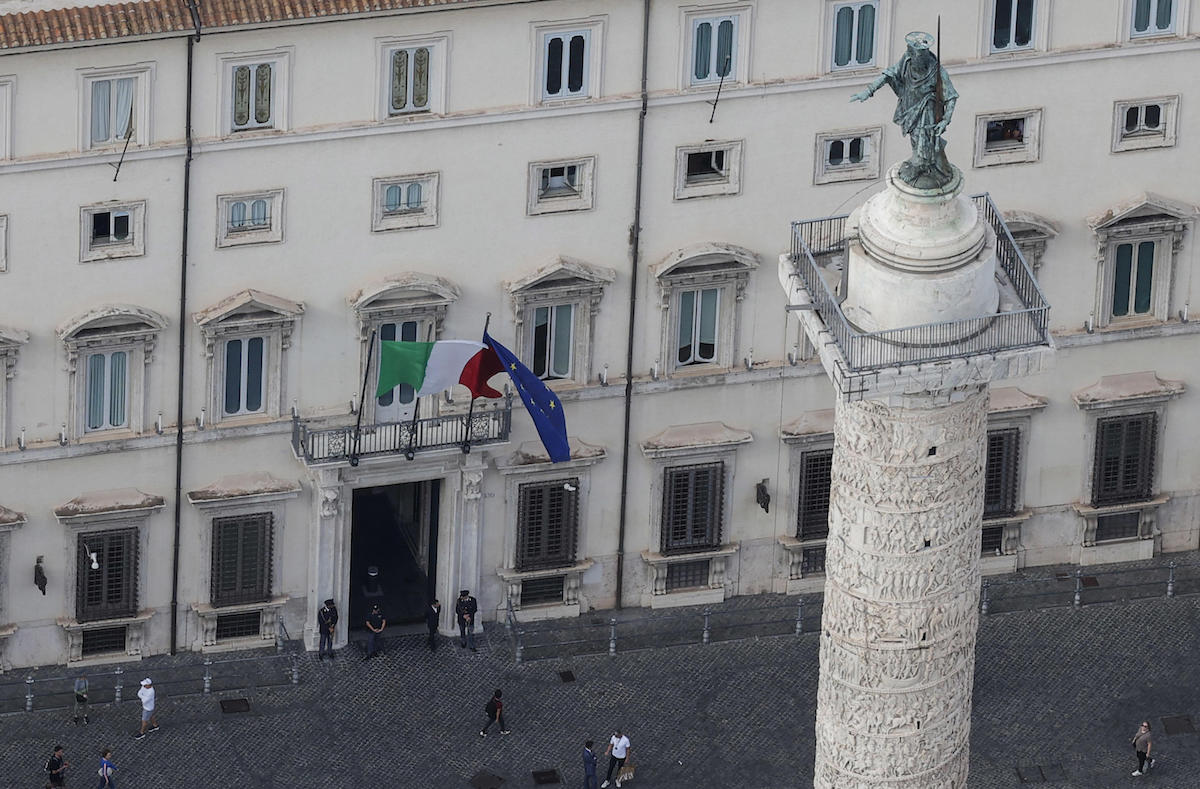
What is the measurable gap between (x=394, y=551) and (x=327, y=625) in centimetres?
479

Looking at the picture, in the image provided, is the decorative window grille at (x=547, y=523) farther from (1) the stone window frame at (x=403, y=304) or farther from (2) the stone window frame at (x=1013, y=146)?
(2) the stone window frame at (x=1013, y=146)

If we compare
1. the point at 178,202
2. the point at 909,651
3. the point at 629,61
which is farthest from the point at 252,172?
the point at 909,651

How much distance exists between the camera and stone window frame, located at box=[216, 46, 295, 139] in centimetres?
9475

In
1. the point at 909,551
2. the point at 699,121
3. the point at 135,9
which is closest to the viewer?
the point at 909,551

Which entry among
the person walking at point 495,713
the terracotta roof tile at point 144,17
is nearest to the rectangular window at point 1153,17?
the terracotta roof tile at point 144,17

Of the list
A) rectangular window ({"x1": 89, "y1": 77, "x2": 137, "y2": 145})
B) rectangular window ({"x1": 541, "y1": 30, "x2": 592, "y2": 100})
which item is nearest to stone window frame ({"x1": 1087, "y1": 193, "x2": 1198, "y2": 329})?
rectangular window ({"x1": 541, "y1": 30, "x2": 592, "y2": 100})

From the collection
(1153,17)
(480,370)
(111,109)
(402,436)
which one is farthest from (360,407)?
(1153,17)

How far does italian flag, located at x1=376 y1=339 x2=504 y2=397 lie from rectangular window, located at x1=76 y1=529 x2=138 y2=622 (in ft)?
24.1

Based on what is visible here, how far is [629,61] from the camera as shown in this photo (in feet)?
320

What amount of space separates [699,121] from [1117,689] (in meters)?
16.7

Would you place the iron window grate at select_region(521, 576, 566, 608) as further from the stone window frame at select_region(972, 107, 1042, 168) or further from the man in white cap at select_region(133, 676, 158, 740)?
the stone window frame at select_region(972, 107, 1042, 168)

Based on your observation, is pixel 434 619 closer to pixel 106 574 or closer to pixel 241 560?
pixel 241 560

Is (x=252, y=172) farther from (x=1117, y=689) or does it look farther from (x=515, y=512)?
(x=1117, y=689)

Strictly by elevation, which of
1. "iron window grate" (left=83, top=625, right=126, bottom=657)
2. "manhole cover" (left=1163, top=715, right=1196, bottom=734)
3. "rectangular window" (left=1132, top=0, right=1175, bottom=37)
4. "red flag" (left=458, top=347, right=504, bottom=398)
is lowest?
"manhole cover" (left=1163, top=715, right=1196, bottom=734)
